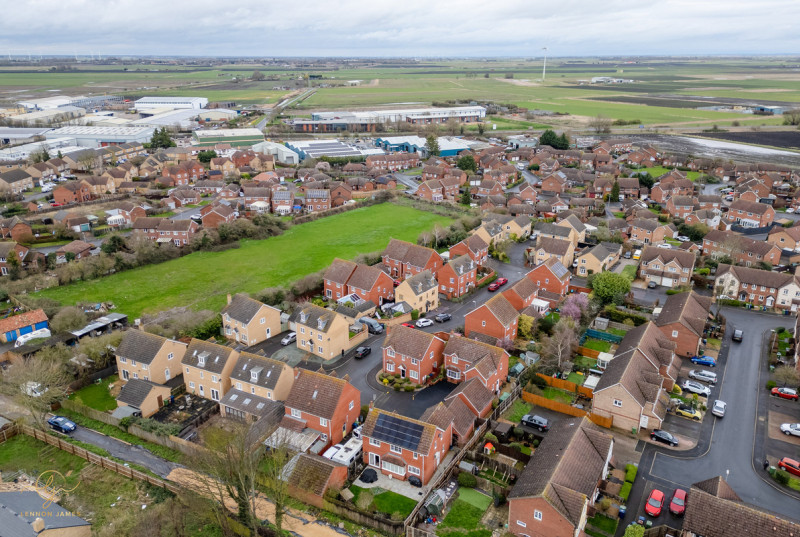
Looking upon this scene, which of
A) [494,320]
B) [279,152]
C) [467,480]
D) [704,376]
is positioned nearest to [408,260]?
[494,320]

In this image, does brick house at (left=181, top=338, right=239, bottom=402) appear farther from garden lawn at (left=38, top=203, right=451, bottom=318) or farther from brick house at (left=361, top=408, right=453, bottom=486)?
garden lawn at (left=38, top=203, right=451, bottom=318)

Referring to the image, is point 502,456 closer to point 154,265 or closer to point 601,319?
point 601,319

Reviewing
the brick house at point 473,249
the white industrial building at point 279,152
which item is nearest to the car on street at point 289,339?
the brick house at point 473,249

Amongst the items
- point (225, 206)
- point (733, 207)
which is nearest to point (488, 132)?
point (733, 207)

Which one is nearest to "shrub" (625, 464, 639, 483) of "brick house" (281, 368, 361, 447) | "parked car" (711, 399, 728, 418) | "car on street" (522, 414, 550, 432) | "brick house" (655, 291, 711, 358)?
"car on street" (522, 414, 550, 432)
